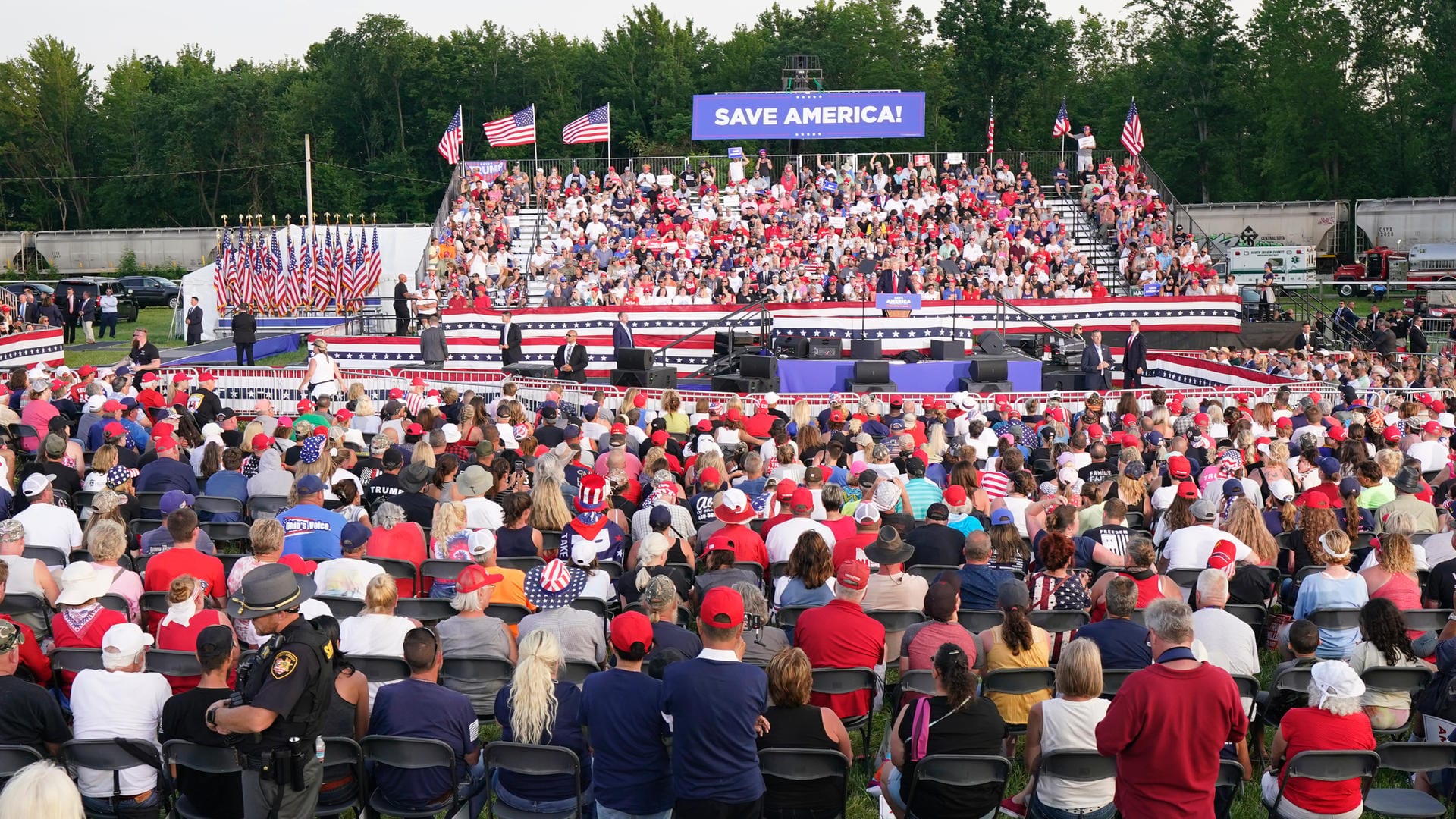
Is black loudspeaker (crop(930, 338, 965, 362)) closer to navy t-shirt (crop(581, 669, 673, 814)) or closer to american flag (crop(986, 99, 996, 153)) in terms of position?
american flag (crop(986, 99, 996, 153))

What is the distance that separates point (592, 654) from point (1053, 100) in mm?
64702

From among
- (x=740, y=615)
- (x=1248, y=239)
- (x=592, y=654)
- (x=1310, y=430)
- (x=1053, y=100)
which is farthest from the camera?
(x=1053, y=100)

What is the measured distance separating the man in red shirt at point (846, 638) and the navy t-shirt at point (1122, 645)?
1.23 m

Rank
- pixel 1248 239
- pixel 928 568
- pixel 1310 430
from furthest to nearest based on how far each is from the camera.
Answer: pixel 1248 239 < pixel 1310 430 < pixel 928 568

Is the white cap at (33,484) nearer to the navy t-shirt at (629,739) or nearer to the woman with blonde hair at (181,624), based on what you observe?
the woman with blonde hair at (181,624)

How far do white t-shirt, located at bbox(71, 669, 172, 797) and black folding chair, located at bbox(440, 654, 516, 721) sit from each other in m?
1.49

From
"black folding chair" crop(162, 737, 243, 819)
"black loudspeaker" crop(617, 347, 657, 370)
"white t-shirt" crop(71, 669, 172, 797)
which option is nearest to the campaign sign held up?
"black loudspeaker" crop(617, 347, 657, 370)

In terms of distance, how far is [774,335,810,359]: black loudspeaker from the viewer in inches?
991

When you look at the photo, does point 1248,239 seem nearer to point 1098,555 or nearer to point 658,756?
point 1098,555

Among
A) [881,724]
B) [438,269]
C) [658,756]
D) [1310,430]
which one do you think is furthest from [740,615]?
[438,269]

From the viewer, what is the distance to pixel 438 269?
33.4 meters

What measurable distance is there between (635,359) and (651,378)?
590 millimetres

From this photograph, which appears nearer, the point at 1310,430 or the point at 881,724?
the point at 881,724

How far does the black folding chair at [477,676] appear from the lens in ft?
24.7
